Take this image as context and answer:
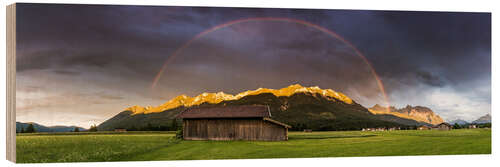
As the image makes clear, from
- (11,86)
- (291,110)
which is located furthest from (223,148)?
(291,110)

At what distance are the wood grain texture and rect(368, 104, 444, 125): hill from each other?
90.2 feet

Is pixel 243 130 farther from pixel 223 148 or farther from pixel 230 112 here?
pixel 223 148

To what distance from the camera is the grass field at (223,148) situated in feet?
83.4

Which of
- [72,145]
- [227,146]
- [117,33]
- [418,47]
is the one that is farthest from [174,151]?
[418,47]

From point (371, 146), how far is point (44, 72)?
21.3m

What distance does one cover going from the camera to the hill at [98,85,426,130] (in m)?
38.6

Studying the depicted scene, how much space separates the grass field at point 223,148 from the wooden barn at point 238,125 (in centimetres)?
116

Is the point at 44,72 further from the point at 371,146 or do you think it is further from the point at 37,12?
the point at 371,146

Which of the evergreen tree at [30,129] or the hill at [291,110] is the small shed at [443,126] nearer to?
the hill at [291,110]

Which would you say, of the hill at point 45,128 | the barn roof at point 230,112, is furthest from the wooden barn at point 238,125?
the hill at point 45,128

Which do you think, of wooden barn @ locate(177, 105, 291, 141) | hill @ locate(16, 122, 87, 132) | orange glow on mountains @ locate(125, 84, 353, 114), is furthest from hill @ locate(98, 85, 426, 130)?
hill @ locate(16, 122, 87, 132)

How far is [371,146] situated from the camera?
96.2ft

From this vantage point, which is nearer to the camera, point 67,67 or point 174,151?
point 174,151

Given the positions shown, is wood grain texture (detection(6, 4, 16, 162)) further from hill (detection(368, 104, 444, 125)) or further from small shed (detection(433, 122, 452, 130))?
small shed (detection(433, 122, 452, 130))
